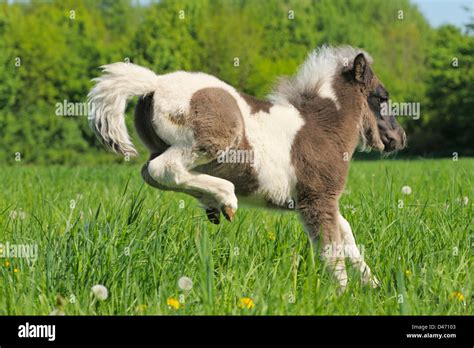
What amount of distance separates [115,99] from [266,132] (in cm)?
110

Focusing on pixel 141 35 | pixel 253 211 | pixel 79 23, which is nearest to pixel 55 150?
pixel 141 35

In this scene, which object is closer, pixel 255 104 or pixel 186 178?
pixel 186 178

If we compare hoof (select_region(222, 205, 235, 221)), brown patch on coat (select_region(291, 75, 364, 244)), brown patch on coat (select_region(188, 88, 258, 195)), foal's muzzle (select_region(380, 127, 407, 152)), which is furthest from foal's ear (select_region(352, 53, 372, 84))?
hoof (select_region(222, 205, 235, 221))

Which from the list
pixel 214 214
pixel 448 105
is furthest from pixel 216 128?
pixel 448 105

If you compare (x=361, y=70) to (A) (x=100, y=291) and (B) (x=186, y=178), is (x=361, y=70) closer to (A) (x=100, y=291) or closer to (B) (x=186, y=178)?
(B) (x=186, y=178)

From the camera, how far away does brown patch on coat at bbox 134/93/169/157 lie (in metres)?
4.63

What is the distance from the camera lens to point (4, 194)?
26.7 feet

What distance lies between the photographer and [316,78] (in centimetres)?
547

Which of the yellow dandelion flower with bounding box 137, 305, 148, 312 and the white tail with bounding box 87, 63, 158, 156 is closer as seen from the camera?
the yellow dandelion flower with bounding box 137, 305, 148, 312

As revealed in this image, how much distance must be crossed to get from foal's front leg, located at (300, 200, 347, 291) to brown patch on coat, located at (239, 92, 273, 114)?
0.76m

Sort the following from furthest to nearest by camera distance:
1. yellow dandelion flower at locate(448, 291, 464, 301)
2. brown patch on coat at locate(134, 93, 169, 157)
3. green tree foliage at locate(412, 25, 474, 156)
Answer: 1. green tree foliage at locate(412, 25, 474, 156)
2. brown patch on coat at locate(134, 93, 169, 157)
3. yellow dandelion flower at locate(448, 291, 464, 301)

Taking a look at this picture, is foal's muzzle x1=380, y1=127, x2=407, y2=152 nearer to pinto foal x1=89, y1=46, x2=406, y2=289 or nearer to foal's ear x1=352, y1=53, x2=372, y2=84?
pinto foal x1=89, y1=46, x2=406, y2=289

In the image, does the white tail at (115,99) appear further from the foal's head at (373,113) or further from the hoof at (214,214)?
the foal's head at (373,113)
